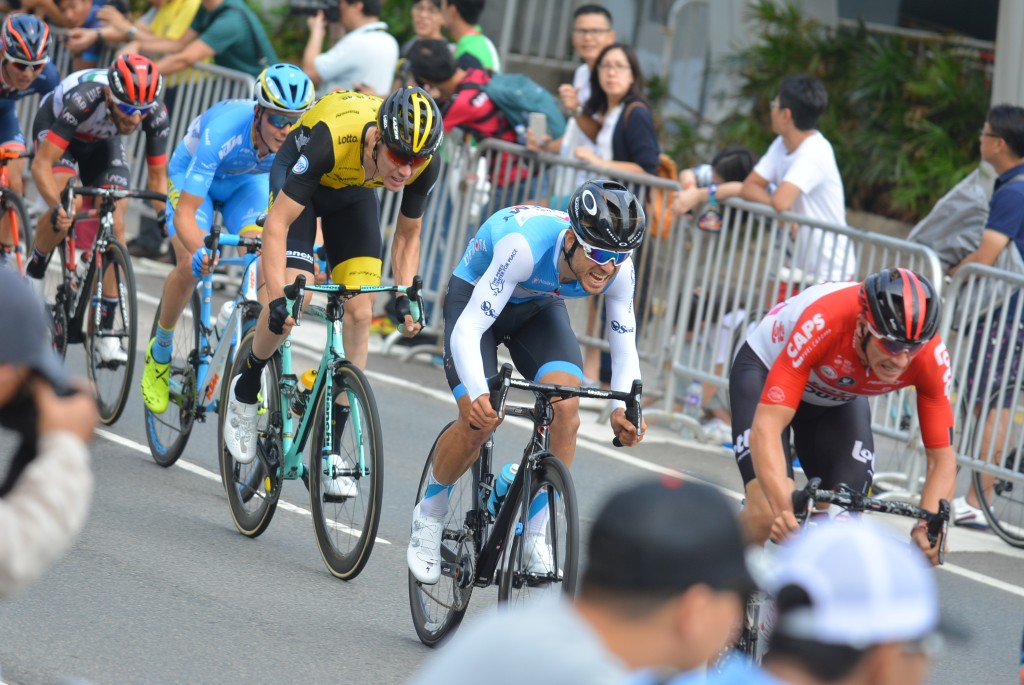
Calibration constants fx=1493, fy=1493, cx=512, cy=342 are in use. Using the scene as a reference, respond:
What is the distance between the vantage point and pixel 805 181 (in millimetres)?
9969

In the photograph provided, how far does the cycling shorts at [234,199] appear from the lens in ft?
27.7

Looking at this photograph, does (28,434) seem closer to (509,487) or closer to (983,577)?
(509,487)

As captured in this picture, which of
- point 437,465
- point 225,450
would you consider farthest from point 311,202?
point 437,465

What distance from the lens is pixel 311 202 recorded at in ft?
23.6

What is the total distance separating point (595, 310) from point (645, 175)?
1.07 metres

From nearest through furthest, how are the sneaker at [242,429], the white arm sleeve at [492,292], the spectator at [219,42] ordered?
the white arm sleeve at [492,292], the sneaker at [242,429], the spectator at [219,42]

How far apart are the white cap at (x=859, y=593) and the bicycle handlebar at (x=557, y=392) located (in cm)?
277

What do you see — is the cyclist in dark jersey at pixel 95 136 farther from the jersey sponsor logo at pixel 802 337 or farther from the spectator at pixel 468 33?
the jersey sponsor logo at pixel 802 337

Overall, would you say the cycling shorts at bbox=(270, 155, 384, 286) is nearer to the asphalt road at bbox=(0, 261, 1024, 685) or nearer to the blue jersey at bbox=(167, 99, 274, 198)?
the blue jersey at bbox=(167, 99, 274, 198)

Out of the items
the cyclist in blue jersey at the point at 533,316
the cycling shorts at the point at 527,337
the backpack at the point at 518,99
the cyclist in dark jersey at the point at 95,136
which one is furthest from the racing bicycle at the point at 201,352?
the backpack at the point at 518,99

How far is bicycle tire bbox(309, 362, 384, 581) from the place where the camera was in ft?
20.4

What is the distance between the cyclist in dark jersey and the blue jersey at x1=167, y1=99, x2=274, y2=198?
1.41 ft

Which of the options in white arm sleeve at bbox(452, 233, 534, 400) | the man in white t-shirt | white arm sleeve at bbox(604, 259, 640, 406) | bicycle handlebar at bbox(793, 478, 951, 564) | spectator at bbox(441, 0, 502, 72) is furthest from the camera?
spectator at bbox(441, 0, 502, 72)


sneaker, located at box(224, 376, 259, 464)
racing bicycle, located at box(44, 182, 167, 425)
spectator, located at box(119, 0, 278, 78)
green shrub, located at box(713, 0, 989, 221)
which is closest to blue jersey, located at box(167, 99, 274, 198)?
racing bicycle, located at box(44, 182, 167, 425)
